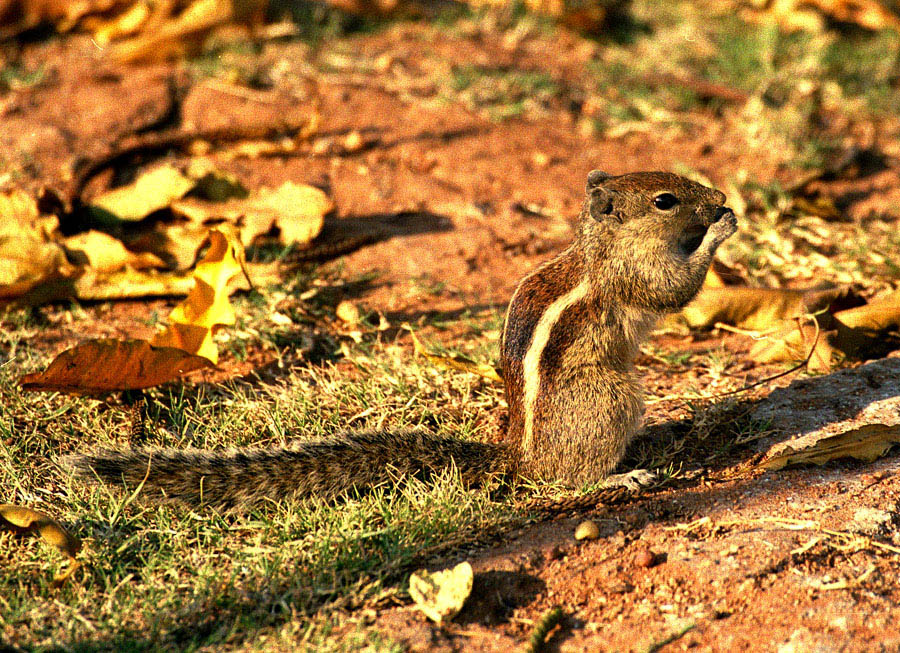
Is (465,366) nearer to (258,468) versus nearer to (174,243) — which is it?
(258,468)

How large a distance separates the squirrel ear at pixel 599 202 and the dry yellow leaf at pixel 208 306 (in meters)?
→ 1.56

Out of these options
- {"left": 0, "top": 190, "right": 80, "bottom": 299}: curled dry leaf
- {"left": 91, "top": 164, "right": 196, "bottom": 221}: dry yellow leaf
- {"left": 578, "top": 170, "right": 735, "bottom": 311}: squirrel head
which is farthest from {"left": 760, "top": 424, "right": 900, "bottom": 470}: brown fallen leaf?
{"left": 91, "top": 164, "right": 196, "bottom": 221}: dry yellow leaf

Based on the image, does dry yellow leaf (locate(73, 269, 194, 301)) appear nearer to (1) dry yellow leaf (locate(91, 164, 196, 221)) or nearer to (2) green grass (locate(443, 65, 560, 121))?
(1) dry yellow leaf (locate(91, 164, 196, 221))

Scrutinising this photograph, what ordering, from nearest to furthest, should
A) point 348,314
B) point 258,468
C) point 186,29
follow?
point 258,468 → point 348,314 → point 186,29

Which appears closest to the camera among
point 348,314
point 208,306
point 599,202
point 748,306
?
point 599,202

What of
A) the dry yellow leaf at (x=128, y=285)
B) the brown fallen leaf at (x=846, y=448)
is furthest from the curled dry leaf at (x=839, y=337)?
the dry yellow leaf at (x=128, y=285)

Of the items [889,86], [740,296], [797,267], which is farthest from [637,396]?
[889,86]

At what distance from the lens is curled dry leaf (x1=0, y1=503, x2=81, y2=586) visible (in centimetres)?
312

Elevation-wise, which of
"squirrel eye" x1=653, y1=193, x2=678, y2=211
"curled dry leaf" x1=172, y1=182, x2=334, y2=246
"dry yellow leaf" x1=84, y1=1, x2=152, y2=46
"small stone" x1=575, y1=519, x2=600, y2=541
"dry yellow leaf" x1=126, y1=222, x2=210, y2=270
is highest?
"dry yellow leaf" x1=84, y1=1, x2=152, y2=46

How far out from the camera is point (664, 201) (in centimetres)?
388

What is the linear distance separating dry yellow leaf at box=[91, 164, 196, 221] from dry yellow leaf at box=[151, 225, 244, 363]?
139cm

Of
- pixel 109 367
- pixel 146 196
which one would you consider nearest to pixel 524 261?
pixel 146 196

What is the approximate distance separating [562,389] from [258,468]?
115 cm

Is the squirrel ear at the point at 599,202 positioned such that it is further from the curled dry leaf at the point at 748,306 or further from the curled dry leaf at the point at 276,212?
the curled dry leaf at the point at 276,212
